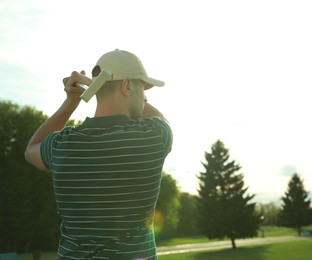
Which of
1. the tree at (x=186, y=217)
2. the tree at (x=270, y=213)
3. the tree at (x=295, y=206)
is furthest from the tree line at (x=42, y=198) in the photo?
the tree at (x=270, y=213)

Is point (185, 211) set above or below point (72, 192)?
above

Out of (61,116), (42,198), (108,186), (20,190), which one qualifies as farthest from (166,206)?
(108,186)

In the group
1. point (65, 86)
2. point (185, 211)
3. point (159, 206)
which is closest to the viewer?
point (65, 86)

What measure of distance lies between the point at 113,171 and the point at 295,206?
84800 mm

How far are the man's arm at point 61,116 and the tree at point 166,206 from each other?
77.0 meters

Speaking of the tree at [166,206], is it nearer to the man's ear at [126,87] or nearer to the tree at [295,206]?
the tree at [295,206]

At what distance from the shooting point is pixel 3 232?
131 feet

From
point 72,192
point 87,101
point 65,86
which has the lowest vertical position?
point 72,192

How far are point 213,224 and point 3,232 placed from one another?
2125 cm

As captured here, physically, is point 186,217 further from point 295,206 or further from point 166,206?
point 295,206

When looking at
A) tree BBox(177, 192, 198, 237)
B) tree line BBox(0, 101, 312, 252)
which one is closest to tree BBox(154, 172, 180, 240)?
tree BBox(177, 192, 198, 237)

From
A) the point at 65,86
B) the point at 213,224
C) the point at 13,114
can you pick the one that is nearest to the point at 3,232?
the point at 13,114

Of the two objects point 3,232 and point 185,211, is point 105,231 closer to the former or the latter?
point 3,232

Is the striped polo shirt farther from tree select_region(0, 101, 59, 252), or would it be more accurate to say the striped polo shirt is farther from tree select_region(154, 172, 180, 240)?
tree select_region(154, 172, 180, 240)
